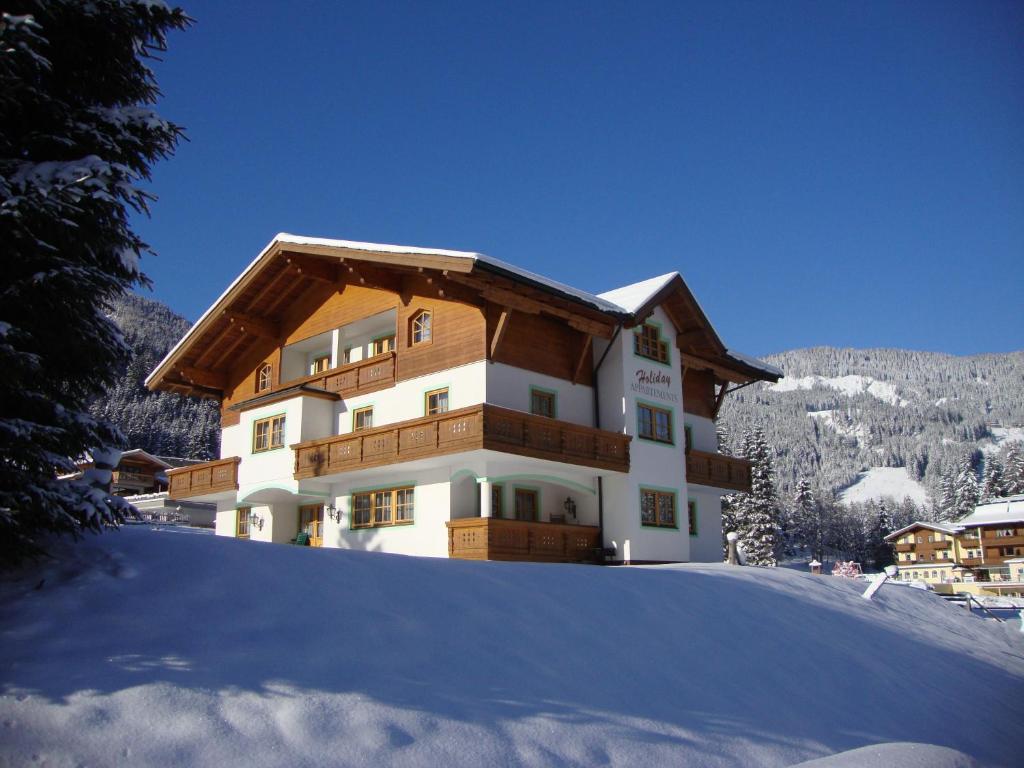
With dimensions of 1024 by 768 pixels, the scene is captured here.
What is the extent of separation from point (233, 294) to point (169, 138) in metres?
20.1

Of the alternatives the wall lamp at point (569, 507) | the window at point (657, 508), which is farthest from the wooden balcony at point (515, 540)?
the window at point (657, 508)

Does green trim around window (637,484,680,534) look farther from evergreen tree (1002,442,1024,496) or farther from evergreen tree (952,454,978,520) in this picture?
evergreen tree (952,454,978,520)

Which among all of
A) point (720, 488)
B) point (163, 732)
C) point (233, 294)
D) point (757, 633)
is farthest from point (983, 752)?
point (233, 294)

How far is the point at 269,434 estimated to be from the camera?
28500mm

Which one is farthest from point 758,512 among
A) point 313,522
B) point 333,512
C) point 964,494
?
point 964,494

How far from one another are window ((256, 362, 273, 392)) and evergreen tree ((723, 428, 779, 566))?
1613 inches

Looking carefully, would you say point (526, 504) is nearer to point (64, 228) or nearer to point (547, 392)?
point (547, 392)

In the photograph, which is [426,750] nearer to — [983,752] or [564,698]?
[564,698]

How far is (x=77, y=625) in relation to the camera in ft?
26.0

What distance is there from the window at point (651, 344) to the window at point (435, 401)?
6235 mm

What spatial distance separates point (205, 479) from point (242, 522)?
198cm

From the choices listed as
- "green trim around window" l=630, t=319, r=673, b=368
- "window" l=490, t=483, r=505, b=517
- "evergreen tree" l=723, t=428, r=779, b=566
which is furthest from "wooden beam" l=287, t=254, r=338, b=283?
"evergreen tree" l=723, t=428, r=779, b=566

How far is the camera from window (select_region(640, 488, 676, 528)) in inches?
1002

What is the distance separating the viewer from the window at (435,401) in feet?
79.9
